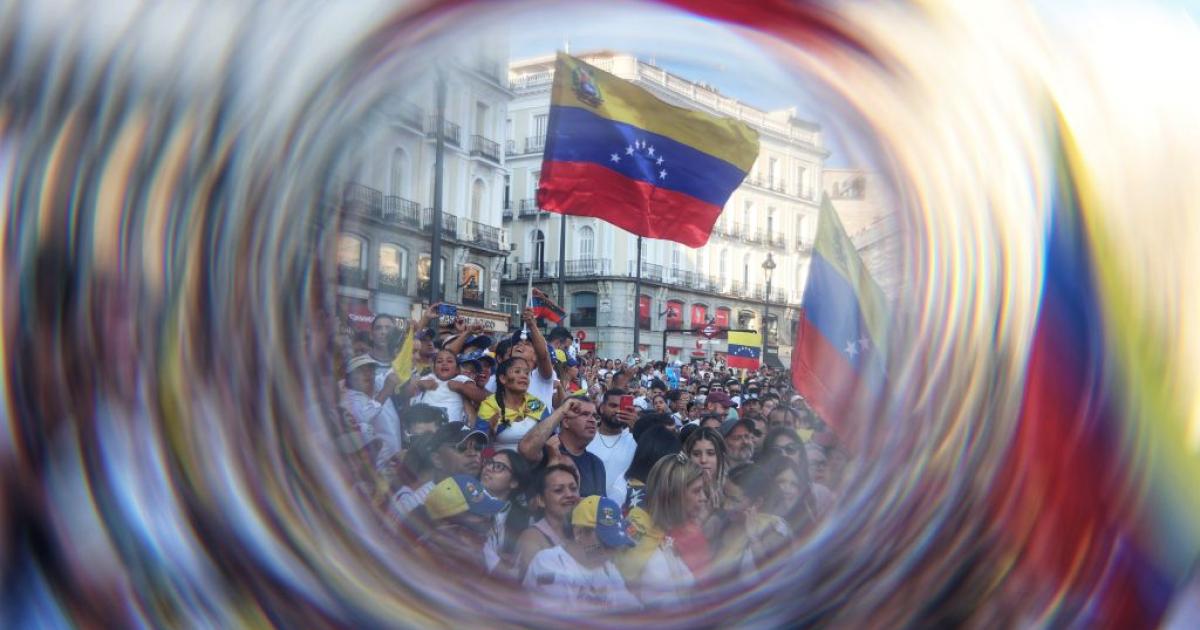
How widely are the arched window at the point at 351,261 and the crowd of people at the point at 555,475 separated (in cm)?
35

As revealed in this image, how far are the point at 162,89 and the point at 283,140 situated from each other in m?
0.40

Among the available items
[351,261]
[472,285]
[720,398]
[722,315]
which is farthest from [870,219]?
[722,315]

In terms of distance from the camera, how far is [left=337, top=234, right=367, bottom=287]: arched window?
12.0 feet

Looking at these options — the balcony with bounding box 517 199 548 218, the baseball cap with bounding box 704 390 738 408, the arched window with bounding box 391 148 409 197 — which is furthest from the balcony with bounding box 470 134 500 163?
the baseball cap with bounding box 704 390 738 408

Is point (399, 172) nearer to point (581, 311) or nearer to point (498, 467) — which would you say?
point (498, 467)

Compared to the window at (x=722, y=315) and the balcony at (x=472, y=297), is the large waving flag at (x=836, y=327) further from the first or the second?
the window at (x=722, y=315)

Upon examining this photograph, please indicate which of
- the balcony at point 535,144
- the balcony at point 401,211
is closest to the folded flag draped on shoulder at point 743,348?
the balcony at point 535,144

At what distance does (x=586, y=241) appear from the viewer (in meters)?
11.5

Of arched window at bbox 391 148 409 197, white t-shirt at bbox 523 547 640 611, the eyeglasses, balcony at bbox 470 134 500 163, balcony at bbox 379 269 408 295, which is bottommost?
white t-shirt at bbox 523 547 640 611

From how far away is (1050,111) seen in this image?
207 centimetres

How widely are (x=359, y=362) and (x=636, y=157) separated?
7.49ft

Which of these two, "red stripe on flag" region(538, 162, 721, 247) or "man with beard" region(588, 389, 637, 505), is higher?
"red stripe on flag" region(538, 162, 721, 247)

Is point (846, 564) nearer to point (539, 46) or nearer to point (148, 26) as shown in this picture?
point (539, 46)

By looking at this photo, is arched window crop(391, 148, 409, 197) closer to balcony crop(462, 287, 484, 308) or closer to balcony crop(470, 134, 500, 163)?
balcony crop(470, 134, 500, 163)
